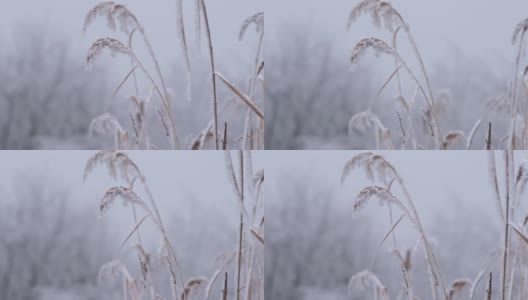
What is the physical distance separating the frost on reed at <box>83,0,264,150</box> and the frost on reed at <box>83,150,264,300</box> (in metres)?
0.07

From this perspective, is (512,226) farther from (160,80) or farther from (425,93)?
(160,80)

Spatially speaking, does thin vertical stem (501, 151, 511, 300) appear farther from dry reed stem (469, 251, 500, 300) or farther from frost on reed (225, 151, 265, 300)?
frost on reed (225, 151, 265, 300)

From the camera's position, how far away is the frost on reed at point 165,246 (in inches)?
77.1

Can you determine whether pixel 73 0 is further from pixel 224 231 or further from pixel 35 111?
pixel 224 231

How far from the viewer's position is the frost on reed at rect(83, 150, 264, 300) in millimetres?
1958

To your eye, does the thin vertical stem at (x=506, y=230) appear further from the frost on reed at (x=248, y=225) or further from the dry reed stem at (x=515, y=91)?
the frost on reed at (x=248, y=225)

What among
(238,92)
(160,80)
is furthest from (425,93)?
(160,80)

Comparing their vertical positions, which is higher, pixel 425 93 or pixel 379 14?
pixel 379 14

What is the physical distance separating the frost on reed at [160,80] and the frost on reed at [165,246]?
2.6 inches

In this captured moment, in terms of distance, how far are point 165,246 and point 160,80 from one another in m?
0.48

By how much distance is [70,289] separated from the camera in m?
1.95

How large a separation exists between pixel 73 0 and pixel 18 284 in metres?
0.82

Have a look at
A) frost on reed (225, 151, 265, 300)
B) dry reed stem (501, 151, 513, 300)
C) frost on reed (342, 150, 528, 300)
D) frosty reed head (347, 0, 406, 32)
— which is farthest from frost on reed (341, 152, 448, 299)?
frosty reed head (347, 0, 406, 32)

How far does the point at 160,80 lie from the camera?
6.44 ft
